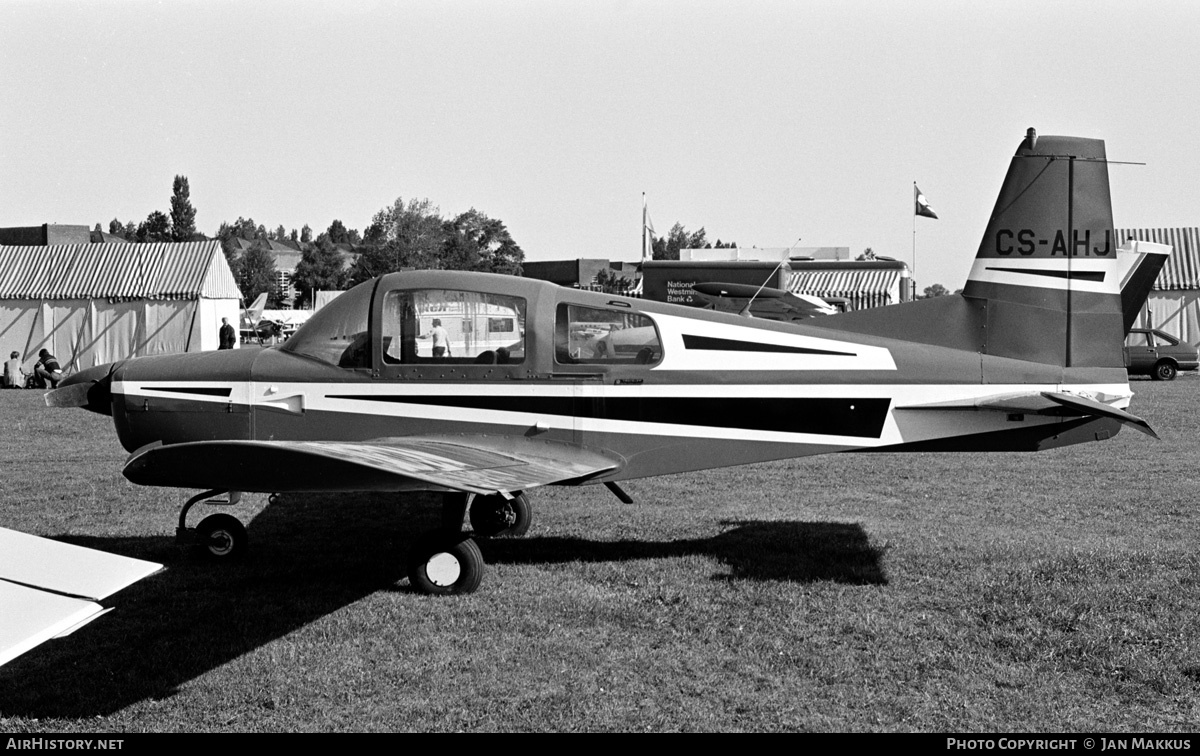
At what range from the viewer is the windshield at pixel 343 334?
7.07m

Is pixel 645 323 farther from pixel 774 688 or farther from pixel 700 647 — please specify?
pixel 774 688

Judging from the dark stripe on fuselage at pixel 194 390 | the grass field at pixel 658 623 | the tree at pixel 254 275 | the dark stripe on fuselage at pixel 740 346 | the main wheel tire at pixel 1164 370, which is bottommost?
the main wheel tire at pixel 1164 370

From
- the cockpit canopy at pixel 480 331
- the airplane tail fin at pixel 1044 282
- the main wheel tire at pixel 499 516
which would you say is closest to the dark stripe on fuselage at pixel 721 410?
the cockpit canopy at pixel 480 331

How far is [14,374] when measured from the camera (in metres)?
23.9

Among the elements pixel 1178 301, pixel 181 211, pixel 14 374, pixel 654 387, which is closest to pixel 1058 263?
pixel 654 387

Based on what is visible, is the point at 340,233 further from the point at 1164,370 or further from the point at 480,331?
the point at 480,331

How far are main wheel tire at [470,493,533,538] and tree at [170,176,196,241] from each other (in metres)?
110

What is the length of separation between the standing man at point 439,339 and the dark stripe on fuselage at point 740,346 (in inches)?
63.4

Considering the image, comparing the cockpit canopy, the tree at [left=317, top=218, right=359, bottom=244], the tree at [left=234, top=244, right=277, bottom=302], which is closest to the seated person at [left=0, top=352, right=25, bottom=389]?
the cockpit canopy

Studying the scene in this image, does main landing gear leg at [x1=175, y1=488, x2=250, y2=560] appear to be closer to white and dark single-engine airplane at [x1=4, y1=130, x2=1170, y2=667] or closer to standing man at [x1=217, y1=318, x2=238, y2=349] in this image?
white and dark single-engine airplane at [x1=4, y1=130, x2=1170, y2=667]

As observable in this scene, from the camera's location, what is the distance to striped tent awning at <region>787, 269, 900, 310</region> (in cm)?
3447

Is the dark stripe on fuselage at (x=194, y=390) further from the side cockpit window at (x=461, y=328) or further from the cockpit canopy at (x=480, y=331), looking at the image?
the side cockpit window at (x=461, y=328)
